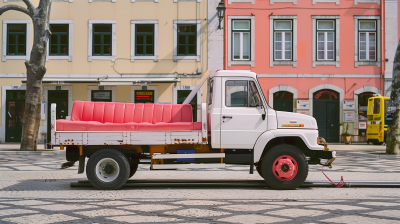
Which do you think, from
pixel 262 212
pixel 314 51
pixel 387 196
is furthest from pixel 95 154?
pixel 314 51

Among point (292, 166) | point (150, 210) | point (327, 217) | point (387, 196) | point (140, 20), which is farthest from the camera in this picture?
point (140, 20)

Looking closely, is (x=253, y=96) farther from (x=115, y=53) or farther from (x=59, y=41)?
(x=59, y=41)

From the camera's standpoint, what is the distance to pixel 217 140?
8.49 meters

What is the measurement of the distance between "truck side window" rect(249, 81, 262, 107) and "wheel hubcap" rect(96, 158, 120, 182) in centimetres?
282

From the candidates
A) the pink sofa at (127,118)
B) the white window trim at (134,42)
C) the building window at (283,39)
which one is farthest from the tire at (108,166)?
the building window at (283,39)

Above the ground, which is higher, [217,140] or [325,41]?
[325,41]

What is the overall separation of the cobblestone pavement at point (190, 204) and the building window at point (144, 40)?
48.0 feet

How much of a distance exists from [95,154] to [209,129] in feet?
7.21

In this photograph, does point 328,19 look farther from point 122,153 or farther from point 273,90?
point 122,153

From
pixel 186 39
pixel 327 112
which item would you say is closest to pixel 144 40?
pixel 186 39

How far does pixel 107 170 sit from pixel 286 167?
336 centimetres

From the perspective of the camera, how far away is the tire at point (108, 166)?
27.2 ft

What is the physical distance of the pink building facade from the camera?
79.6 ft

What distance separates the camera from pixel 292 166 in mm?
8320
